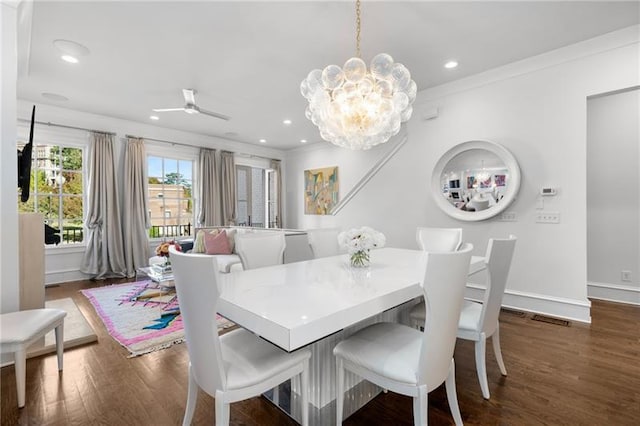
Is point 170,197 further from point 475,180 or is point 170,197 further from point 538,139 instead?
point 538,139

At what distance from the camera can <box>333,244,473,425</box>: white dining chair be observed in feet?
3.86

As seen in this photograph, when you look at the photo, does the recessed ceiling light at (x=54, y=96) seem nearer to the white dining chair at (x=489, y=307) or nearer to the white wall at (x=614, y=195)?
the white dining chair at (x=489, y=307)

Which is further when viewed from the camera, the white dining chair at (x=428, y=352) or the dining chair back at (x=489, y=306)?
the dining chair back at (x=489, y=306)

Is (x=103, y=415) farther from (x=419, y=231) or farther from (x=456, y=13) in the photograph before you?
(x=456, y=13)

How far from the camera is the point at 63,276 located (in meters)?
4.62

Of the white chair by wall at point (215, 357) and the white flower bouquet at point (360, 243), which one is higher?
the white flower bouquet at point (360, 243)

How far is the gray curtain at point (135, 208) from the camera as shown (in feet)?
16.3

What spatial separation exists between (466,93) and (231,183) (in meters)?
4.79

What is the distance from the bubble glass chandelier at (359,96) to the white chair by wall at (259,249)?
1.05 meters

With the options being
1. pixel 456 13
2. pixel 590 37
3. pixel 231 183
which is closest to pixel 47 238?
pixel 231 183

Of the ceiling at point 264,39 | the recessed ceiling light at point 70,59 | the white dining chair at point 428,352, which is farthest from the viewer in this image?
the recessed ceiling light at point 70,59

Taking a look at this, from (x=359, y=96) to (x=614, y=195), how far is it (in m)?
3.76

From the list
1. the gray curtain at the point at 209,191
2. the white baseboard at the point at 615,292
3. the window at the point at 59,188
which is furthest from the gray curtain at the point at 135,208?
the white baseboard at the point at 615,292

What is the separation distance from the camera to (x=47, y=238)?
347 centimetres
